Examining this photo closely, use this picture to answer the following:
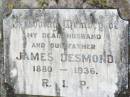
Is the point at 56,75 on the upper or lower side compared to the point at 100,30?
lower

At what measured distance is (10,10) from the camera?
151 inches

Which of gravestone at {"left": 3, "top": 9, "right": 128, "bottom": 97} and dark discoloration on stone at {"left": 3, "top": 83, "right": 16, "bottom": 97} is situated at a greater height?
gravestone at {"left": 3, "top": 9, "right": 128, "bottom": 97}

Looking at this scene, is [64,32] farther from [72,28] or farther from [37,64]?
[37,64]

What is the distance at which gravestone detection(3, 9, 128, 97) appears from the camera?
352 centimetres

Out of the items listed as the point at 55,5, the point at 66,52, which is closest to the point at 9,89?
the point at 66,52

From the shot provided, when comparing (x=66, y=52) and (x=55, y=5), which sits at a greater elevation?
(x=55, y=5)

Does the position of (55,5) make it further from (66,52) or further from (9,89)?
(9,89)

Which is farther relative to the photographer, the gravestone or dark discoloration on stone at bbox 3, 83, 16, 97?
dark discoloration on stone at bbox 3, 83, 16, 97

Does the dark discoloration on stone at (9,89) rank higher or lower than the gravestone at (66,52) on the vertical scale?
lower

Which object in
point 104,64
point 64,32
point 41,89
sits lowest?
point 41,89

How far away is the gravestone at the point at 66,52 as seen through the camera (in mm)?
3516

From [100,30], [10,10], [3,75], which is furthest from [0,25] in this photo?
[100,30]

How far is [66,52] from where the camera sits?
143 inches

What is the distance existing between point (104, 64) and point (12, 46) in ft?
2.72
